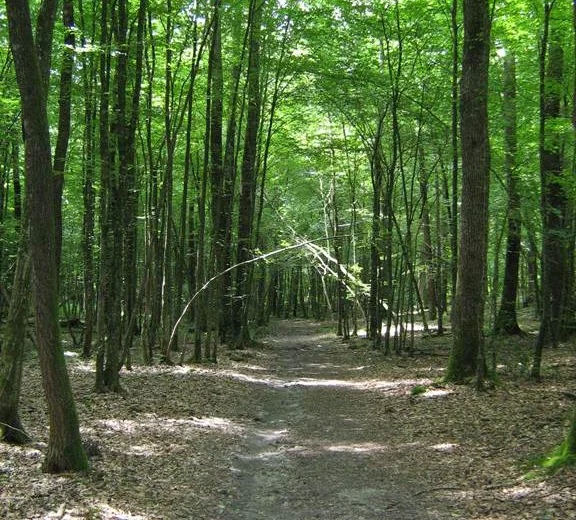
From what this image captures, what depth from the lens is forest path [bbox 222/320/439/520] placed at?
5289mm

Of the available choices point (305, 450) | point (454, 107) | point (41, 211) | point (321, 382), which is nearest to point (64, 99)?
point (41, 211)

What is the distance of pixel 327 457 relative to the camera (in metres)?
6.93

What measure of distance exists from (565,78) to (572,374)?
6935mm

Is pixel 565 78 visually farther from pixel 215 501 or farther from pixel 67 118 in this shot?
pixel 215 501

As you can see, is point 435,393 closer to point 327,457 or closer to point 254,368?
point 327,457

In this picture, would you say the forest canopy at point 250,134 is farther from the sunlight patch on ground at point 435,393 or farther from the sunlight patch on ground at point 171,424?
the sunlight patch on ground at point 171,424

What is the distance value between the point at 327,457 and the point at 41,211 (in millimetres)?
4639

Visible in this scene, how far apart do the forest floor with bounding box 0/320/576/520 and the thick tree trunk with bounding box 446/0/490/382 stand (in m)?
0.88

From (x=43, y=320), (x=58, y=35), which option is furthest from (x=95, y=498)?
(x=58, y=35)

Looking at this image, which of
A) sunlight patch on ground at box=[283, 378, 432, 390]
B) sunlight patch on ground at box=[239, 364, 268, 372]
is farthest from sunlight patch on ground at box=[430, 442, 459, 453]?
sunlight patch on ground at box=[239, 364, 268, 372]

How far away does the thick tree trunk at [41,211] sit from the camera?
15.4 feet

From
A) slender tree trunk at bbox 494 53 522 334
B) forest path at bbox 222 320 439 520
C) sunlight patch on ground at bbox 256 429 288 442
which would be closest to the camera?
forest path at bbox 222 320 439 520

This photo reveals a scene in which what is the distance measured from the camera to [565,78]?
12430 mm

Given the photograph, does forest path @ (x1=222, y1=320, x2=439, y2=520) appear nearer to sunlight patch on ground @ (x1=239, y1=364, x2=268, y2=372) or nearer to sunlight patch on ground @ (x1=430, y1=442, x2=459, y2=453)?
sunlight patch on ground @ (x1=430, y1=442, x2=459, y2=453)
